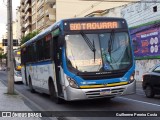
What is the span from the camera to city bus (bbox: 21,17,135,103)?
42.6ft

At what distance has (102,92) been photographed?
42.5 ft

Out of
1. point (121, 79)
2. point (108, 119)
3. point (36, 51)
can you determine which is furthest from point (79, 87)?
point (36, 51)

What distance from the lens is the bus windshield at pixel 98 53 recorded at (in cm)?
1320

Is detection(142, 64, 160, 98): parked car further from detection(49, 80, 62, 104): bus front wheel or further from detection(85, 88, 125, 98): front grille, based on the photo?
detection(49, 80, 62, 104): bus front wheel

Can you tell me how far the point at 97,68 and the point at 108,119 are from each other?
266cm

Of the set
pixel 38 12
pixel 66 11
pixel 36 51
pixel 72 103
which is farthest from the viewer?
pixel 38 12

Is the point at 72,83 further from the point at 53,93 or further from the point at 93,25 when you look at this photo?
the point at 53,93

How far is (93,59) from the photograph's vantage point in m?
13.2

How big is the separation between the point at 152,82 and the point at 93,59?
16.3 ft

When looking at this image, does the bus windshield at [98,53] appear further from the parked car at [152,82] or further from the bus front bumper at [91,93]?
the parked car at [152,82]

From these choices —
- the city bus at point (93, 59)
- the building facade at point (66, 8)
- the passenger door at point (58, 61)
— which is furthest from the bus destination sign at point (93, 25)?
the building facade at point (66, 8)

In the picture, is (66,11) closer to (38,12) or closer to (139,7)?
(38,12)

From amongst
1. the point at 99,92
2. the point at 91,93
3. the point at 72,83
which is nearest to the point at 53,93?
the point at 72,83

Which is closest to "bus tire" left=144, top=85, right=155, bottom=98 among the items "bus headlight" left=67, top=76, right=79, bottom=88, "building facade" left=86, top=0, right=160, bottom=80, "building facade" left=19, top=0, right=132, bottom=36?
"bus headlight" left=67, top=76, right=79, bottom=88
